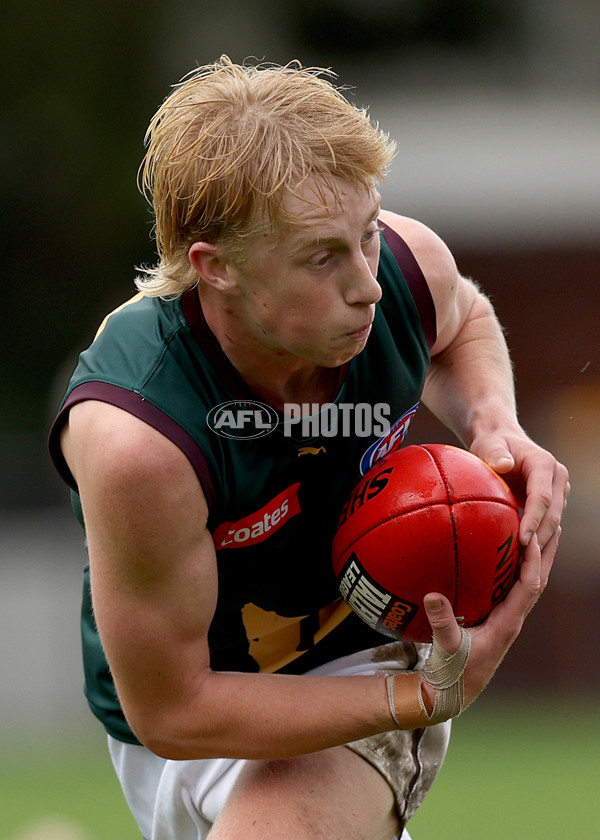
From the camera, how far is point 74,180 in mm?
8961

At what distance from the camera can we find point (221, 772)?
9.10ft

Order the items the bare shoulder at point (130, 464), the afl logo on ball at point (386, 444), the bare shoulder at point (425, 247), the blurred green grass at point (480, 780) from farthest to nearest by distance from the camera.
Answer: the blurred green grass at point (480, 780) < the bare shoulder at point (425, 247) < the afl logo on ball at point (386, 444) < the bare shoulder at point (130, 464)

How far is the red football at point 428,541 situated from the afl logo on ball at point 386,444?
16 cm

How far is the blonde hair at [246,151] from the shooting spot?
220 centimetres

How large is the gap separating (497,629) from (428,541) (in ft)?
0.80

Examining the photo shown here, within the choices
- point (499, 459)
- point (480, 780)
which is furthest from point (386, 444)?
point (480, 780)

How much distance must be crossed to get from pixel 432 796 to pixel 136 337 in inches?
165

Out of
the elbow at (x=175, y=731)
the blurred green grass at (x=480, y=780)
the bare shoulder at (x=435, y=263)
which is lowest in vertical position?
the blurred green grass at (x=480, y=780)

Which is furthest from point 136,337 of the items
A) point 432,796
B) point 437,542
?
point 432,796

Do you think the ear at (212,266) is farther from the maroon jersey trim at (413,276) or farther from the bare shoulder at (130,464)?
the maroon jersey trim at (413,276)

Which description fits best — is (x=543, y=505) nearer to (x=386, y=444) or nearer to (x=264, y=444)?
(x=386, y=444)

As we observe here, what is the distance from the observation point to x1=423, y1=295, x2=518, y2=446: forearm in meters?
2.86

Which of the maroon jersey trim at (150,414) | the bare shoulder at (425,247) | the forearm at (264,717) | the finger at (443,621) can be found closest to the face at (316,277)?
the maroon jersey trim at (150,414)

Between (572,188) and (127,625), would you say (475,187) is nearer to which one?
(572,188)
